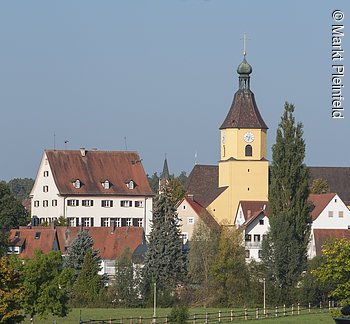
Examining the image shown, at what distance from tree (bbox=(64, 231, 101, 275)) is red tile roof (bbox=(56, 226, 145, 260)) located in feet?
24.0

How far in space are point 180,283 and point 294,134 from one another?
1180 centimetres

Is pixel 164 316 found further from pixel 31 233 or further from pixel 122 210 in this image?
pixel 122 210

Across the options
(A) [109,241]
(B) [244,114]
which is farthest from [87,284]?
(B) [244,114]

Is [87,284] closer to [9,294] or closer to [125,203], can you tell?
[9,294]

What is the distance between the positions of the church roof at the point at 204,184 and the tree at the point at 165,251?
26.7 m

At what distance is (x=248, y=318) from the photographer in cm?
5897

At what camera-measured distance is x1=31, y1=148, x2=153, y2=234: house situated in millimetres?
102875

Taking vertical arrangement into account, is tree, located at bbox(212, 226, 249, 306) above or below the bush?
above

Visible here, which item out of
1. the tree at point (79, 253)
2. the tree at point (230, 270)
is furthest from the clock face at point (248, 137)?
the tree at point (79, 253)

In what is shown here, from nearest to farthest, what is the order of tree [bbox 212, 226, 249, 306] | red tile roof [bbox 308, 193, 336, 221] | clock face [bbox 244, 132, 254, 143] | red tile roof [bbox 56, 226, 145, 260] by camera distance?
tree [bbox 212, 226, 249, 306]
red tile roof [bbox 56, 226, 145, 260]
red tile roof [bbox 308, 193, 336, 221]
clock face [bbox 244, 132, 254, 143]

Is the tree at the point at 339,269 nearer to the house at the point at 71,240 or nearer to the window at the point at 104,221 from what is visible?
the house at the point at 71,240

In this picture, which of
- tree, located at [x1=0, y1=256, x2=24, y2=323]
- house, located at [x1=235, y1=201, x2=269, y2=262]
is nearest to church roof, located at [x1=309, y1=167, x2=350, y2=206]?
house, located at [x1=235, y1=201, x2=269, y2=262]

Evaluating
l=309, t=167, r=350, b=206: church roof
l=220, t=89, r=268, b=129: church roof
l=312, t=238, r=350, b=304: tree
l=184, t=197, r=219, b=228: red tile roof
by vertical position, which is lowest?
l=312, t=238, r=350, b=304: tree

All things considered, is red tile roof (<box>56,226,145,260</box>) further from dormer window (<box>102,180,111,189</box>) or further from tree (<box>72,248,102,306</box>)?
dormer window (<box>102,180,111,189</box>)
